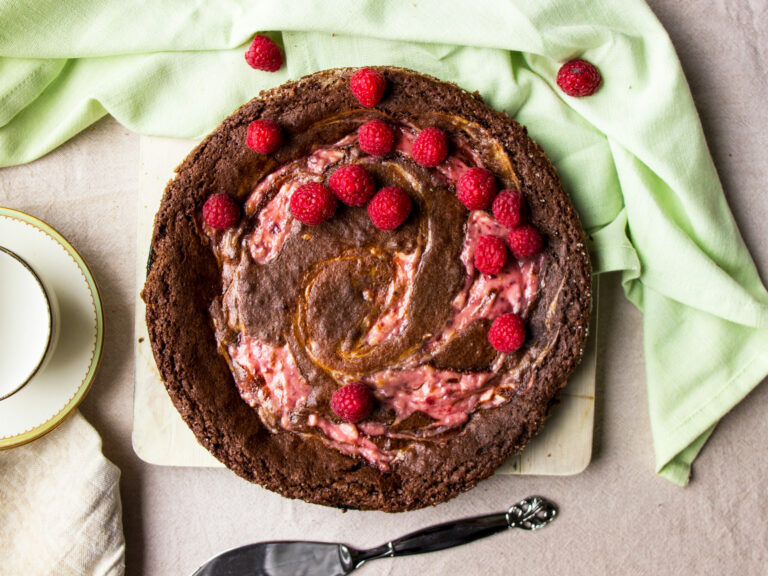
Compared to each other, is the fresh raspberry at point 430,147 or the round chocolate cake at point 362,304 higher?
the fresh raspberry at point 430,147

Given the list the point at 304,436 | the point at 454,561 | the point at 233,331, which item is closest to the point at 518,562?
the point at 454,561

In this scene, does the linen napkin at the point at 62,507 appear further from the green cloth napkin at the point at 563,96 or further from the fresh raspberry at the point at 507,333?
the fresh raspberry at the point at 507,333

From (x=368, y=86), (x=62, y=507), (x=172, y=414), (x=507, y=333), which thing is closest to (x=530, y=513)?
(x=507, y=333)

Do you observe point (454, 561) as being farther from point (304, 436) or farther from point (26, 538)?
point (26, 538)

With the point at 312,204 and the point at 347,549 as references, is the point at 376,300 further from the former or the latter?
the point at 347,549

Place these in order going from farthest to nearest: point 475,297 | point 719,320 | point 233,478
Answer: point 233,478 → point 719,320 → point 475,297

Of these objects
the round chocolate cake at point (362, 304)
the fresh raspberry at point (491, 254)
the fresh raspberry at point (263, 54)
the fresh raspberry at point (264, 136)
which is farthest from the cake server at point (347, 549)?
the fresh raspberry at point (263, 54)
